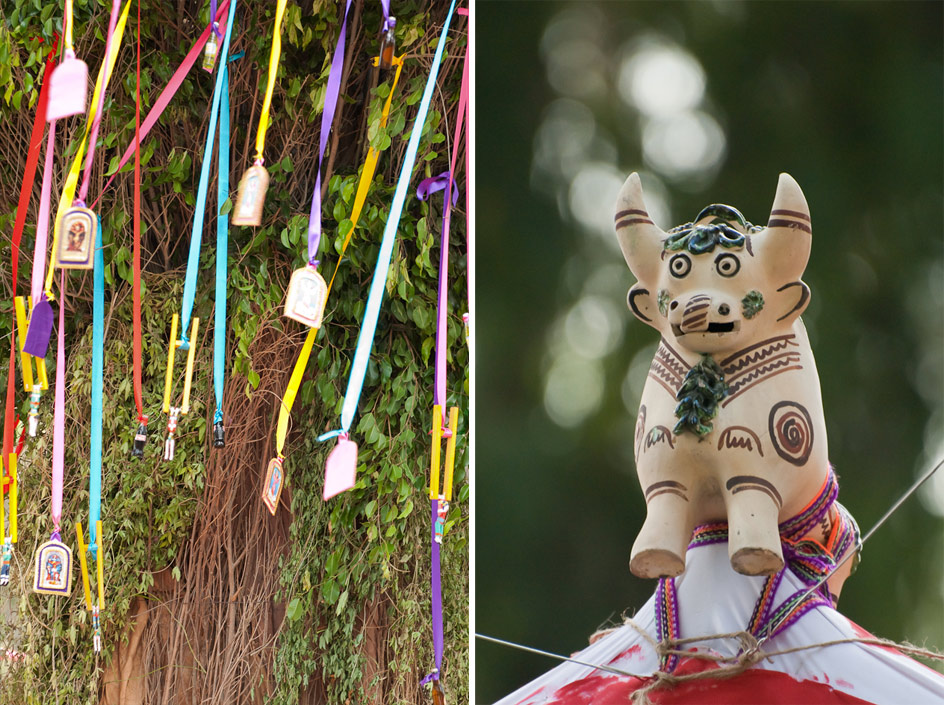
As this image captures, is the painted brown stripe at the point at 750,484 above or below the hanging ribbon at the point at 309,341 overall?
below

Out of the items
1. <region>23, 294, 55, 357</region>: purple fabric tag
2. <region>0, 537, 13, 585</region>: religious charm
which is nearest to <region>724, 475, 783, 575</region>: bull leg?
<region>23, 294, 55, 357</region>: purple fabric tag

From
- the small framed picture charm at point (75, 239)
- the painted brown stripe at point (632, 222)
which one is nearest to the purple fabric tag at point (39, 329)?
the small framed picture charm at point (75, 239)

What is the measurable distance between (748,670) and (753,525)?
118mm

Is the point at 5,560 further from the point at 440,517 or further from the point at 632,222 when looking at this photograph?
the point at 632,222

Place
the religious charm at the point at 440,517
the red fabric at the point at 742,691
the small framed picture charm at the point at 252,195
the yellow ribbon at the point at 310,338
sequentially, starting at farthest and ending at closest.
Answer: the religious charm at the point at 440,517, the yellow ribbon at the point at 310,338, the small framed picture charm at the point at 252,195, the red fabric at the point at 742,691

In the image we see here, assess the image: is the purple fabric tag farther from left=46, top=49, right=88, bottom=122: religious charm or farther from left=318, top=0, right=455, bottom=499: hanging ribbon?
left=318, top=0, right=455, bottom=499: hanging ribbon

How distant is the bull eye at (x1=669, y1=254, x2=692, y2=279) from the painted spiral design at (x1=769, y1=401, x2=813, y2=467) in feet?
0.44

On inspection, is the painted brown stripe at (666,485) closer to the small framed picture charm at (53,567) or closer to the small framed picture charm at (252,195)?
the small framed picture charm at (252,195)

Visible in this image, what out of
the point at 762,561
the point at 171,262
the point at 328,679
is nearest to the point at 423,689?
the point at 328,679

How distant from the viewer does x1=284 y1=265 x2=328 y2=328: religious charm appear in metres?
1.56

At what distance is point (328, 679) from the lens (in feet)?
8.02

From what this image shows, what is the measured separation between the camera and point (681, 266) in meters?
0.87

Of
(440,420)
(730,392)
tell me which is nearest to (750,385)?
(730,392)

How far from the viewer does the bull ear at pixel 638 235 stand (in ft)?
2.93
